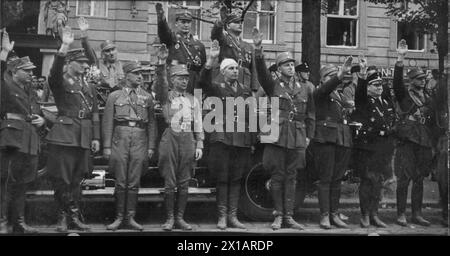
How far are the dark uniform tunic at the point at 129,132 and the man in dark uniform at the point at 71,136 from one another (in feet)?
0.44

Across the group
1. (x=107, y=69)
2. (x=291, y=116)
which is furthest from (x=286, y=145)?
(x=107, y=69)

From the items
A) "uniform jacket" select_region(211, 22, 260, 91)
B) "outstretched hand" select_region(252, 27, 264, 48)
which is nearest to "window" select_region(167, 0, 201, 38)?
"uniform jacket" select_region(211, 22, 260, 91)

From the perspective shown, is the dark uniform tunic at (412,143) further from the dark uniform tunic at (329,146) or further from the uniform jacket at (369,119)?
the dark uniform tunic at (329,146)

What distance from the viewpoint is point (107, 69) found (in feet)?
15.6

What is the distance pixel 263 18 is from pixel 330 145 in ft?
3.93

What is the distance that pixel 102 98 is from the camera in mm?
4914

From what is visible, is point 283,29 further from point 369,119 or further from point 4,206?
point 4,206

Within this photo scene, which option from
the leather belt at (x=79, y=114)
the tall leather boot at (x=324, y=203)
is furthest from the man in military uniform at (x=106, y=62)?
the tall leather boot at (x=324, y=203)

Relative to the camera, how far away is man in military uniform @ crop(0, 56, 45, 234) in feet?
14.5

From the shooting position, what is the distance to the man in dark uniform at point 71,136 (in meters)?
4.55

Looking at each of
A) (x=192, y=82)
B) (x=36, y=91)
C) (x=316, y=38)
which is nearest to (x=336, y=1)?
(x=316, y=38)

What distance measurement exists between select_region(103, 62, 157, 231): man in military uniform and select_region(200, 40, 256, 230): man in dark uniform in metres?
0.50

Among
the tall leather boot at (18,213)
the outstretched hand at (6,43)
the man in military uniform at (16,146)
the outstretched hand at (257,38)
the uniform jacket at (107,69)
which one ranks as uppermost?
the outstretched hand at (257,38)

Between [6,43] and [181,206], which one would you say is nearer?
[6,43]
